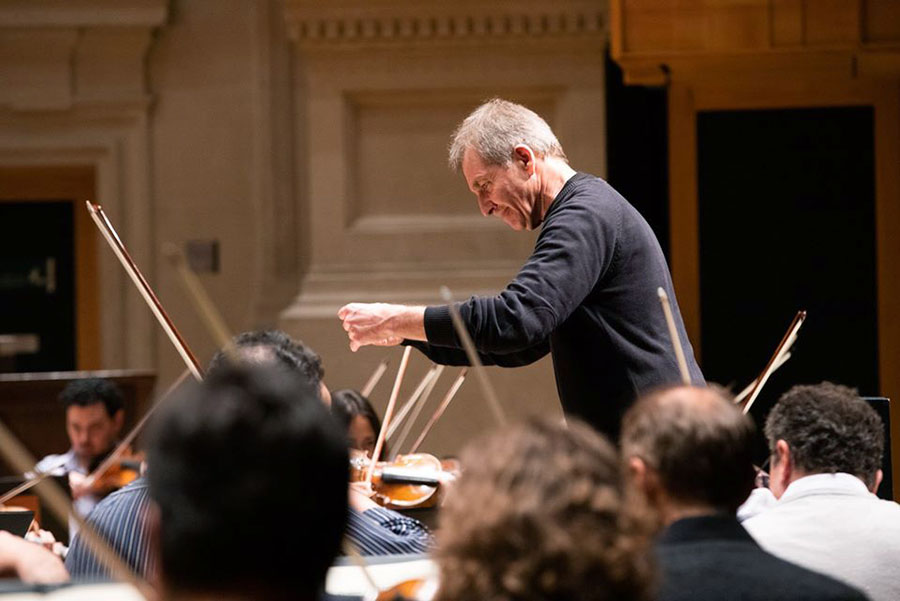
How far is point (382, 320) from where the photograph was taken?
2.33 meters

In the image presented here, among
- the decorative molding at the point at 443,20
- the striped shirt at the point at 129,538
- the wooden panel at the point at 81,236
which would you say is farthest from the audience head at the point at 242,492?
the wooden panel at the point at 81,236

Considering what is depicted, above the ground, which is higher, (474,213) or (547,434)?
(547,434)

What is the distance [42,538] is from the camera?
2.68 m

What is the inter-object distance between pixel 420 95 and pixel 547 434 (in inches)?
154

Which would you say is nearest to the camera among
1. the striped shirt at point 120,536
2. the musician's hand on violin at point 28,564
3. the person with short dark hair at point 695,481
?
the person with short dark hair at point 695,481

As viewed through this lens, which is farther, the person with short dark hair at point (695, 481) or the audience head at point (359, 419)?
the audience head at point (359, 419)

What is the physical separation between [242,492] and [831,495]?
1.51m

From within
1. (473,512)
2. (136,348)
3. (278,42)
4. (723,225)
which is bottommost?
(136,348)

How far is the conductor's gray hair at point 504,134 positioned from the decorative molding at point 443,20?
7.42ft

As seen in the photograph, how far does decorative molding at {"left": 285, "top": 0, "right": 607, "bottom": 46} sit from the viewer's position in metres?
4.77

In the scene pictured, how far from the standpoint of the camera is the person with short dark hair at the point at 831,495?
2059mm

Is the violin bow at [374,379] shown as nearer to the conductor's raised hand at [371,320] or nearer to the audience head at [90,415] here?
the audience head at [90,415]

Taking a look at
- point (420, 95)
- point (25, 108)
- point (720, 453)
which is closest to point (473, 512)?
point (720, 453)

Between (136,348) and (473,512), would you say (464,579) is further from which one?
(136,348)
